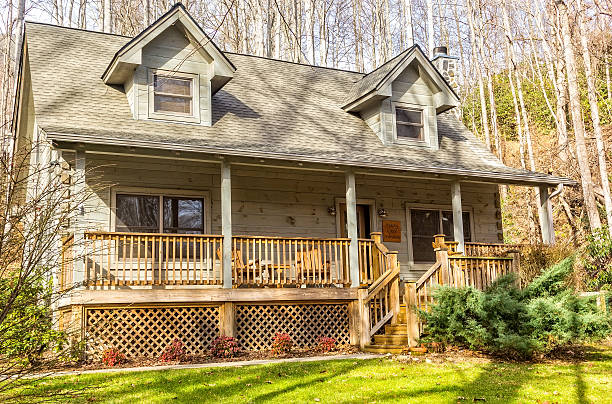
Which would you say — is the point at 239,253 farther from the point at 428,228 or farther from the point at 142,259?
the point at 428,228

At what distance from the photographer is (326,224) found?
14.6 metres

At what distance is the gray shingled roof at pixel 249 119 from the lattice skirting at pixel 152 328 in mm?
2886

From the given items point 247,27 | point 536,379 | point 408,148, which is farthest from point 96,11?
point 536,379

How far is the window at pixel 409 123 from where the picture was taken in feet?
51.6

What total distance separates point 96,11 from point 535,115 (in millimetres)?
21546

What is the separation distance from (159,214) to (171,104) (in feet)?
7.79

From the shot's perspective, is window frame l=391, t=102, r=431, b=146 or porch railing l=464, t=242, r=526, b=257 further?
window frame l=391, t=102, r=431, b=146

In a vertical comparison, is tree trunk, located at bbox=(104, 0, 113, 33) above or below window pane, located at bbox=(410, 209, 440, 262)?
above

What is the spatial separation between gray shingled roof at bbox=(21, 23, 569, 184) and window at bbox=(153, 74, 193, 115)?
479 mm

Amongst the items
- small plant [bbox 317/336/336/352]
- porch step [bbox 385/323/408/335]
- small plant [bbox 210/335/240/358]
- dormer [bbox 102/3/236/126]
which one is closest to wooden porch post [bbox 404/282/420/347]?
porch step [bbox 385/323/408/335]

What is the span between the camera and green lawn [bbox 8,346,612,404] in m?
7.18

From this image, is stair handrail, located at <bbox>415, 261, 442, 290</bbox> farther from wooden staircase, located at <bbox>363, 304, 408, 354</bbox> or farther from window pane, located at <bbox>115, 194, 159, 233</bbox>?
window pane, located at <bbox>115, 194, 159, 233</bbox>

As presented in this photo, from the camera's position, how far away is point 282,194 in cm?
1413

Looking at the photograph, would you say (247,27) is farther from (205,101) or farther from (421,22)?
(205,101)
